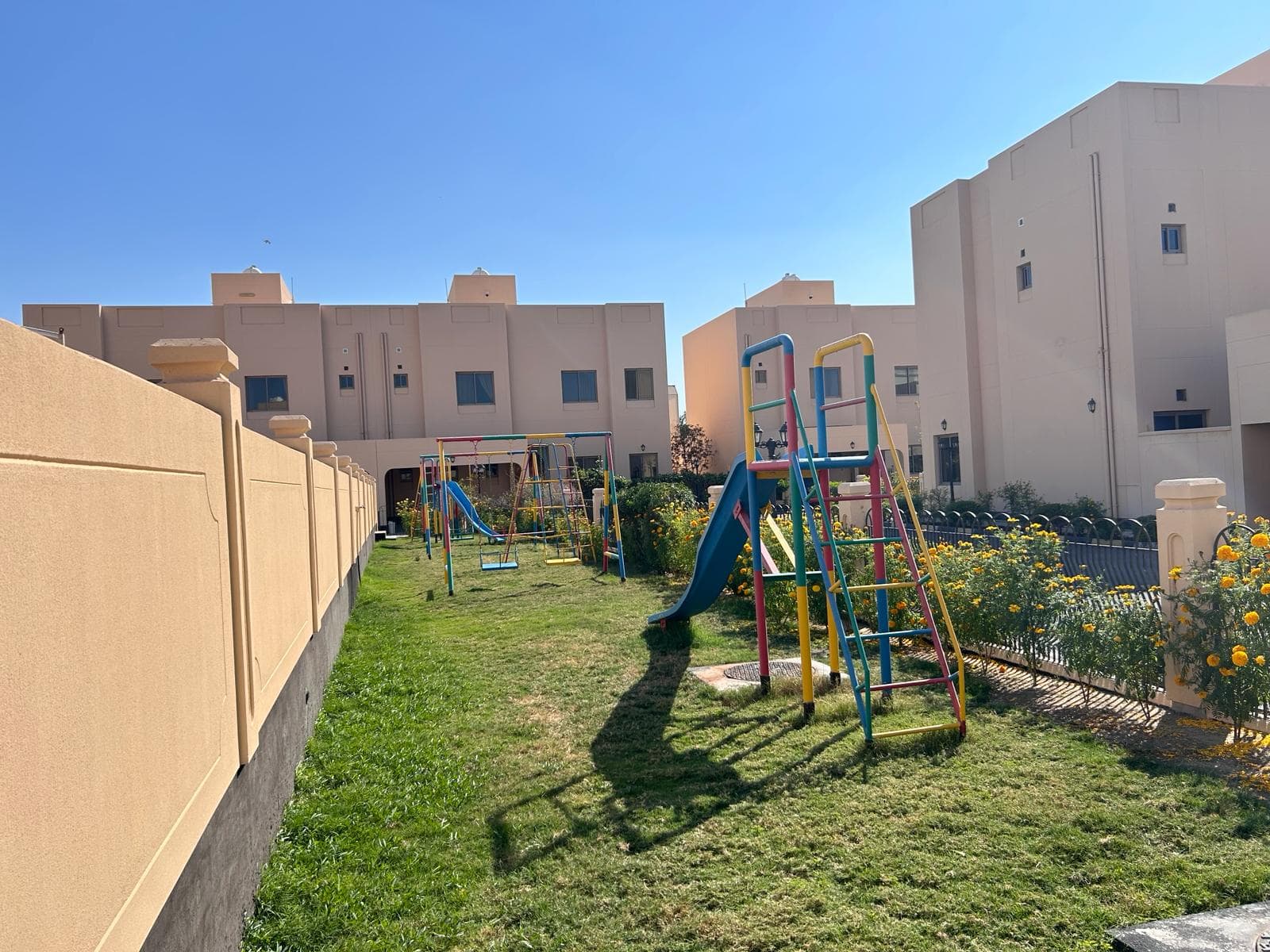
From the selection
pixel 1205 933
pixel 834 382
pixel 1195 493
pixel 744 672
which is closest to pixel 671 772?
pixel 744 672

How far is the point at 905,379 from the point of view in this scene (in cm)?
4041

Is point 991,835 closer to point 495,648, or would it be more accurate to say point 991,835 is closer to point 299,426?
point 299,426

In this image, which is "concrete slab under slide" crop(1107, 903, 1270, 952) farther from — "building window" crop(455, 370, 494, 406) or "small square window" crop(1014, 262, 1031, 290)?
"building window" crop(455, 370, 494, 406)

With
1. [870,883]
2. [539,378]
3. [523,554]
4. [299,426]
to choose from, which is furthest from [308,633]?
[539,378]

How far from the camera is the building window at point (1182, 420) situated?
22.3 metres

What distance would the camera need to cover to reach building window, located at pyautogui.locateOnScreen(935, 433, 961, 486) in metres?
29.7

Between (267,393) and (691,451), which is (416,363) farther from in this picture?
(691,451)

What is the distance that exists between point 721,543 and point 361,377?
28519mm

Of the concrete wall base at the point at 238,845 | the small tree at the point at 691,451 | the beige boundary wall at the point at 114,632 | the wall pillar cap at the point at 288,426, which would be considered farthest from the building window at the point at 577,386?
the beige boundary wall at the point at 114,632

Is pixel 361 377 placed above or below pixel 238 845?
above

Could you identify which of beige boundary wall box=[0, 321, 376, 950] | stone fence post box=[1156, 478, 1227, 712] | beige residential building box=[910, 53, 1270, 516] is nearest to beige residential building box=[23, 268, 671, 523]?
beige residential building box=[910, 53, 1270, 516]

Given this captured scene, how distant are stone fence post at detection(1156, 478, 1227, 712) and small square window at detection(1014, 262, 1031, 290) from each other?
2104 centimetres

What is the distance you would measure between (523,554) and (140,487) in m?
20.3

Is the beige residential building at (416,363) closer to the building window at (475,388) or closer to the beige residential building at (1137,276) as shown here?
the building window at (475,388)
